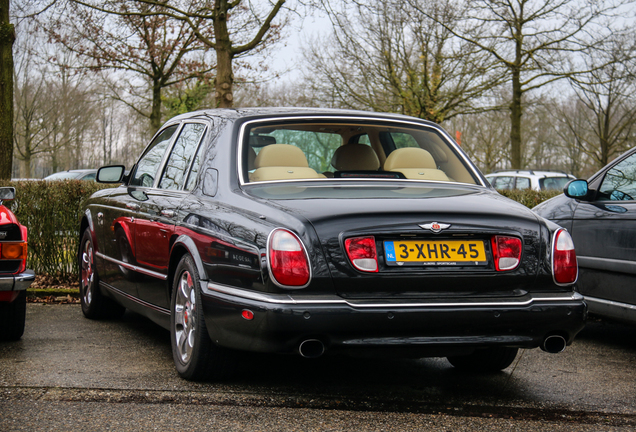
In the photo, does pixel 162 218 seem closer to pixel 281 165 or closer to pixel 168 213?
pixel 168 213

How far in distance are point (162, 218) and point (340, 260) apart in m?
1.70

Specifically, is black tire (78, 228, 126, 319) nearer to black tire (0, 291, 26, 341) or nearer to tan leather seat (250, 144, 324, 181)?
black tire (0, 291, 26, 341)

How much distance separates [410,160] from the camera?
499 cm

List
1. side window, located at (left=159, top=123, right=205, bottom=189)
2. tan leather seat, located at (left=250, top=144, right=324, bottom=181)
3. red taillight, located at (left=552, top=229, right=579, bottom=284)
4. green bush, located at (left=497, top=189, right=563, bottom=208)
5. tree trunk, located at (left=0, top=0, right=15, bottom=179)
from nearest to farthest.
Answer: red taillight, located at (left=552, top=229, right=579, bottom=284) → tan leather seat, located at (left=250, top=144, right=324, bottom=181) → side window, located at (left=159, top=123, right=205, bottom=189) → green bush, located at (left=497, top=189, right=563, bottom=208) → tree trunk, located at (left=0, top=0, right=15, bottom=179)

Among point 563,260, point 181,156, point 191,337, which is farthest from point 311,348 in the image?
point 181,156

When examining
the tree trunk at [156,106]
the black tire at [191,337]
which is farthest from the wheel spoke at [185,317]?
the tree trunk at [156,106]

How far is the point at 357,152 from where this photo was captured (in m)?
5.32

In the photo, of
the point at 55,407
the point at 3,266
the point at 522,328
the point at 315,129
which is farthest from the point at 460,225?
the point at 3,266

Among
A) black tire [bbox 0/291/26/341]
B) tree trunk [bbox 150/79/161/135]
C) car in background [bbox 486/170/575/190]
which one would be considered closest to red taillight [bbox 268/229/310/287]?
black tire [bbox 0/291/26/341]

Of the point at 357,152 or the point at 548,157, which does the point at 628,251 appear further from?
the point at 548,157

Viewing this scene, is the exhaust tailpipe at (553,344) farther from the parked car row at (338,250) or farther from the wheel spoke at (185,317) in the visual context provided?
the wheel spoke at (185,317)

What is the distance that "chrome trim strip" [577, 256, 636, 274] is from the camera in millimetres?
5488

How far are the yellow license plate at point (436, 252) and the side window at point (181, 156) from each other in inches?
72.3

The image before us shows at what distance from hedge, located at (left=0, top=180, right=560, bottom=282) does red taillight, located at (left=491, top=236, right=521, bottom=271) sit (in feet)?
19.3
